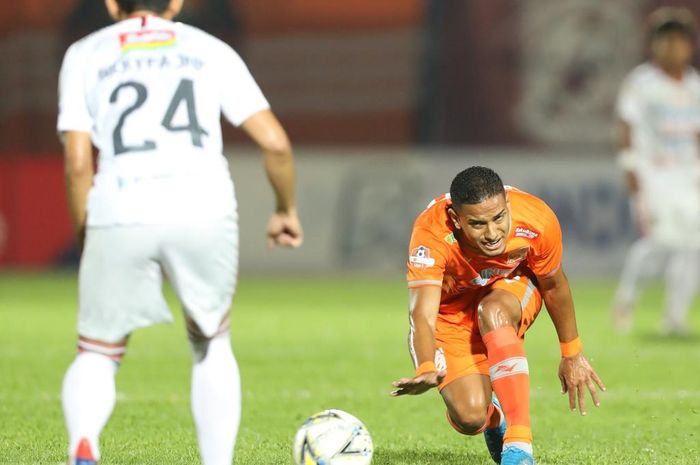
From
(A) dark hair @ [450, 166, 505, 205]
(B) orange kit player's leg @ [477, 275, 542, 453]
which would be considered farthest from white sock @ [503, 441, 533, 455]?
(A) dark hair @ [450, 166, 505, 205]

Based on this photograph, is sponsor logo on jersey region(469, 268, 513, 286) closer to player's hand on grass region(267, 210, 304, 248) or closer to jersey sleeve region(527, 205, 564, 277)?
jersey sleeve region(527, 205, 564, 277)

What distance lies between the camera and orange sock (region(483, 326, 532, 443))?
4809 millimetres

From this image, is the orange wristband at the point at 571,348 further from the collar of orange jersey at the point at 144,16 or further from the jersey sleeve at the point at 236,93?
the collar of orange jersey at the point at 144,16

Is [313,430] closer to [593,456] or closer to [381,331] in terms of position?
[593,456]

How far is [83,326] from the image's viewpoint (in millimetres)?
4090

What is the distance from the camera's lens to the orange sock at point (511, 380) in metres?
4.81

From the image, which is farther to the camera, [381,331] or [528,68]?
[528,68]

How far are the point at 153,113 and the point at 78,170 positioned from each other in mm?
279

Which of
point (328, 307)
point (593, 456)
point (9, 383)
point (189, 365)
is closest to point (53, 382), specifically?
point (9, 383)

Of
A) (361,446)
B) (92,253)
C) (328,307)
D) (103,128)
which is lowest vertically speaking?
(328,307)

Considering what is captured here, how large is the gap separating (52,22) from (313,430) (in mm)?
12465

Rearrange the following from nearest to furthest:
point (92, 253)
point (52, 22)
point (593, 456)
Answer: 1. point (92, 253)
2. point (593, 456)
3. point (52, 22)

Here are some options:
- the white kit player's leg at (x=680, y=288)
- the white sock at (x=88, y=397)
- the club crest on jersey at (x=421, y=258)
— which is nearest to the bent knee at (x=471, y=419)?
the club crest on jersey at (x=421, y=258)

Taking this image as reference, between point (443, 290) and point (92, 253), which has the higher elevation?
point (92, 253)
